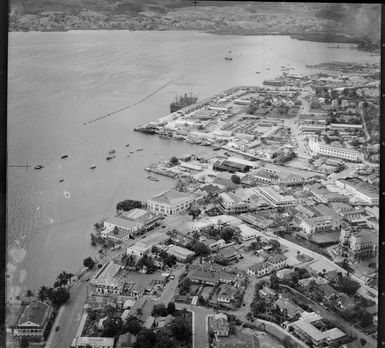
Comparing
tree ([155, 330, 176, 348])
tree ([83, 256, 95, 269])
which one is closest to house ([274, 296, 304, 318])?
tree ([155, 330, 176, 348])

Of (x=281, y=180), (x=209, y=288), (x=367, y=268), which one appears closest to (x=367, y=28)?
(x=367, y=268)

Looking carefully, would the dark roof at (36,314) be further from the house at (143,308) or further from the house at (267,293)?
the house at (267,293)

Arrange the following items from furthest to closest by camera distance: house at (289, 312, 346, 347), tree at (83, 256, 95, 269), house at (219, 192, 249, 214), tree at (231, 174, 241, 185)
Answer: tree at (231, 174, 241, 185), house at (219, 192, 249, 214), tree at (83, 256, 95, 269), house at (289, 312, 346, 347)

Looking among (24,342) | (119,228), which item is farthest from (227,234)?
(24,342)

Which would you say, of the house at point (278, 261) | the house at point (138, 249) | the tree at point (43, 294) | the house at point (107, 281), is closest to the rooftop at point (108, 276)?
the house at point (107, 281)

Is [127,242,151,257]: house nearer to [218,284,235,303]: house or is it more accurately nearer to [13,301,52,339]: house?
[218,284,235,303]: house

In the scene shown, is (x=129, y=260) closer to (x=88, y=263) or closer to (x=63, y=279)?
(x=88, y=263)

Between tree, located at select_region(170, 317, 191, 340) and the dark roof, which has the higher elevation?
the dark roof
